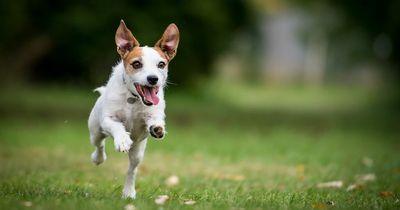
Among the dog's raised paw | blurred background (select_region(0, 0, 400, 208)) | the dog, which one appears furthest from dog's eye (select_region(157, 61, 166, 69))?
blurred background (select_region(0, 0, 400, 208))

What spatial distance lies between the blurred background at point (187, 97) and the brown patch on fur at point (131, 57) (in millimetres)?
3498

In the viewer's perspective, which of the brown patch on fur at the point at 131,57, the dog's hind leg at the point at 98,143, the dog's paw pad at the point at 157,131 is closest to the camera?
the dog's paw pad at the point at 157,131

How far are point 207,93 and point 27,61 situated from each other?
9.87 m

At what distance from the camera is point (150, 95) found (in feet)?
24.8

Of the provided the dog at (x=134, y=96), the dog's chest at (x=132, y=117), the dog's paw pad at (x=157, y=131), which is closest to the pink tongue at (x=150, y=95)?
the dog at (x=134, y=96)

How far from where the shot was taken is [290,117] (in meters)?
27.3

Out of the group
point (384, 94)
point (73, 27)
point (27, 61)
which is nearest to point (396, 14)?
point (73, 27)

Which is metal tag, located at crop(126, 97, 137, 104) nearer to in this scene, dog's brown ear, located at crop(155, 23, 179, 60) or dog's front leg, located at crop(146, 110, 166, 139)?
dog's front leg, located at crop(146, 110, 166, 139)

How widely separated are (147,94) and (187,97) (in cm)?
2760

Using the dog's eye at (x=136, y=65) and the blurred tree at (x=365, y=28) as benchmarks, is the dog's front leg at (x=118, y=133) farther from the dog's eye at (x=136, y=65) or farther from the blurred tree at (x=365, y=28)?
the blurred tree at (x=365, y=28)

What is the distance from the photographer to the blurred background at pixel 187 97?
14172 millimetres

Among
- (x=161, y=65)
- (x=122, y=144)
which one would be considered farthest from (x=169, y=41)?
(x=122, y=144)

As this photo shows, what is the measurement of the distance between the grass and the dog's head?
3.66ft

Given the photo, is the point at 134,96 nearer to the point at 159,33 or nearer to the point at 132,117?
the point at 132,117
